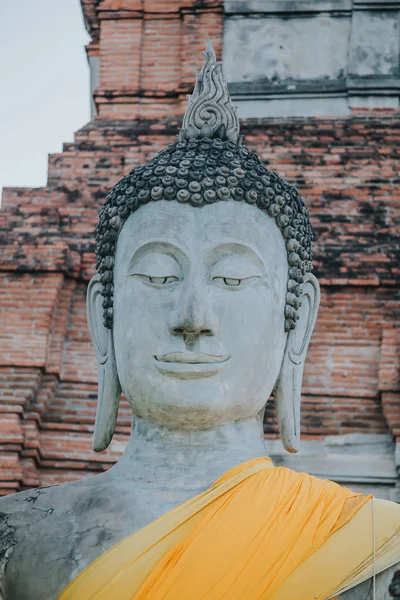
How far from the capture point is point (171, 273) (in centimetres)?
677

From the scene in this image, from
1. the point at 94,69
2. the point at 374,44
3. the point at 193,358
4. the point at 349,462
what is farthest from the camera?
the point at 94,69

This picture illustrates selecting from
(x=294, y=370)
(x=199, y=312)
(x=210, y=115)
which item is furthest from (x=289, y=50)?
(x=199, y=312)

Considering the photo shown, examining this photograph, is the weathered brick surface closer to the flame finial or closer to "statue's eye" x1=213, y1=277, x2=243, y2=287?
the flame finial

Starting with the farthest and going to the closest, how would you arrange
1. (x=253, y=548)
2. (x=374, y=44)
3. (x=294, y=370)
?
(x=374, y=44) < (x=294, y=370) < (x=253, y=548)

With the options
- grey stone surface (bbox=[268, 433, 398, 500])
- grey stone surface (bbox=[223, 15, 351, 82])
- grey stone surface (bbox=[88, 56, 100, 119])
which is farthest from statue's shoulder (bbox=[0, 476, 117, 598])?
grey stone surface (bbox=[88, 56, 100, 119])

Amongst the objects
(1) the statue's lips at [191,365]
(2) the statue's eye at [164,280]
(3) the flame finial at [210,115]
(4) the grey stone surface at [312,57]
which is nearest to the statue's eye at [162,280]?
(2) the statue's eye at [164,280]

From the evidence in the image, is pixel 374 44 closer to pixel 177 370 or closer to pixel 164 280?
pixel 164 280

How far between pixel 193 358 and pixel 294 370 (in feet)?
2.31

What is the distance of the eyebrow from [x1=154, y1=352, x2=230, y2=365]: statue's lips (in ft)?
1.32

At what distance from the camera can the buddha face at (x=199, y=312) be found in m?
6.64

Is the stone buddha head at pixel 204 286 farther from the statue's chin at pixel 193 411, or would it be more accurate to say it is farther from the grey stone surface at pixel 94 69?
the grey stone surface at pixel 94 69

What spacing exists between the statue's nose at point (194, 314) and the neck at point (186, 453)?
428 mm

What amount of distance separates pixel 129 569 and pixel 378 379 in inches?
307

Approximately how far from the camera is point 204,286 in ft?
22.0
